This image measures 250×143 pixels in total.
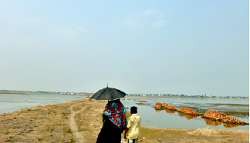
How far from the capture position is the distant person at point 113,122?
17.0 feet

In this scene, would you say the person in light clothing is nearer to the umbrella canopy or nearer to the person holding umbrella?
the person holding umbrella

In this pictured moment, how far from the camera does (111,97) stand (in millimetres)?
5160

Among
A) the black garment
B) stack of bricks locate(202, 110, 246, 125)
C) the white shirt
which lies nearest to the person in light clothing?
the white shirt

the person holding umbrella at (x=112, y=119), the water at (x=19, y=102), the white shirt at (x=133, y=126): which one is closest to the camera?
the person holding umbrella at (x=112, y=119)

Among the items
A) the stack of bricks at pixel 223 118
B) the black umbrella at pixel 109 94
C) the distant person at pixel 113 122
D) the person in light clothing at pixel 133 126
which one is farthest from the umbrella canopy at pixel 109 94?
the stack of bricks at pixel 223 118

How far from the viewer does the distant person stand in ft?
17.0

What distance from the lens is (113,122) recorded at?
5.14 m

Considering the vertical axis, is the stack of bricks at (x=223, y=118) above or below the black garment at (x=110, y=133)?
below

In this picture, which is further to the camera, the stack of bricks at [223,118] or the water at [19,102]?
the water at [19,102]

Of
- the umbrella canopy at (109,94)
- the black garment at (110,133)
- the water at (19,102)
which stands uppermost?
the umbrella canopy at (109,94)

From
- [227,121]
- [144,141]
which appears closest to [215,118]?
[227,121]

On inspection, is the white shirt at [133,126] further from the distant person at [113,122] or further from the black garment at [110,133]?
the black garment at [110,133]

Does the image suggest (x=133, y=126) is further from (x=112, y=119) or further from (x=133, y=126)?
(x=112, y=119)

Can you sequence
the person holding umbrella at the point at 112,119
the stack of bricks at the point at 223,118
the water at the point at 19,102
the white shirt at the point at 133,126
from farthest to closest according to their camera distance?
the water at the point at 19,102, the stack of bricks at the point at 223,118, the white shirt at the point at 133,126, the person holding umbrella at the point at 112,119
